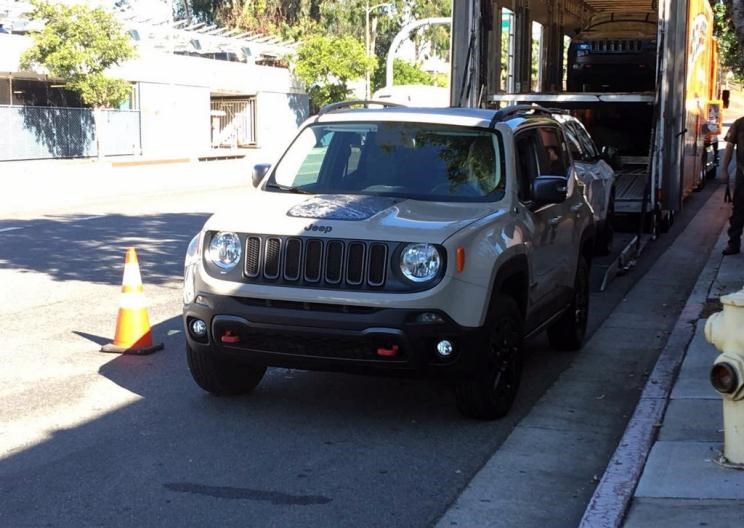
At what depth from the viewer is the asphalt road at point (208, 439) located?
4.91 meters

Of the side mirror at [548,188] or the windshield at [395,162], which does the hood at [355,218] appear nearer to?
the windshield at [395,162]

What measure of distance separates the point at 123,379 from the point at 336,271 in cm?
222

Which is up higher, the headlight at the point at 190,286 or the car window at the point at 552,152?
the car window at the point at 552,152

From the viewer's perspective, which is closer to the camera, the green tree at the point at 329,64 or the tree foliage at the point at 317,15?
the green tree at the point at 329,64

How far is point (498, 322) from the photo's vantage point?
6152mm

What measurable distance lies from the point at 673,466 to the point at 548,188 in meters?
2.21

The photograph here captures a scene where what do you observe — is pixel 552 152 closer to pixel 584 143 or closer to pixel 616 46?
pixel 584 143

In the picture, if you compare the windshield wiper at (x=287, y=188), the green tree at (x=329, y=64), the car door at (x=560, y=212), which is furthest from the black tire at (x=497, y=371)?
the green tree at (x=329, y=64)

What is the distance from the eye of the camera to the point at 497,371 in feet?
20.6

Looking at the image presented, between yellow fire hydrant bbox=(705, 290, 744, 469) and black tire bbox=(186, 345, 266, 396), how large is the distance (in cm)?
286

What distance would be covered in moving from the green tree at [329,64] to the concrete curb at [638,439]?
43.7m

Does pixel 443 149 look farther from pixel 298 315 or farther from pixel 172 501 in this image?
pixel 172 501

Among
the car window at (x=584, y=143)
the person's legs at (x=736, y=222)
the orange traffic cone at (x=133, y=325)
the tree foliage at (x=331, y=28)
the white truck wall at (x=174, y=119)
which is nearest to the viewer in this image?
the orange traffic cone at (x=133, y=325)

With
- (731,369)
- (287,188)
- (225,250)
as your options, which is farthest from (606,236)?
(731,369)
